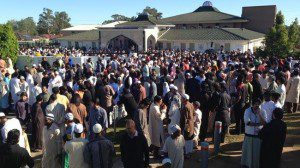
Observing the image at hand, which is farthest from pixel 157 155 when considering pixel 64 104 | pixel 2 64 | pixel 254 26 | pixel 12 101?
pixel 254 26

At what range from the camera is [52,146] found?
25.2 feet

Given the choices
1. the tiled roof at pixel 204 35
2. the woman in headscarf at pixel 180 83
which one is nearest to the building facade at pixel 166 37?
the tiled roof at pixel 204 35

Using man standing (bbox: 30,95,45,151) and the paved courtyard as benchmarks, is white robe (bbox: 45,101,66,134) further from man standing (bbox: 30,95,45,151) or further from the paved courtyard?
the paved courtyard

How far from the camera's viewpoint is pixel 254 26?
5484cm

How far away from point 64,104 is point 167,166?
4709 millimetres

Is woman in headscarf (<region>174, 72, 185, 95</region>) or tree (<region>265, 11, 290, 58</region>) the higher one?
tree (<region>265, 11, 290, 58</region>)

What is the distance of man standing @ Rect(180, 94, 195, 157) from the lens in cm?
888

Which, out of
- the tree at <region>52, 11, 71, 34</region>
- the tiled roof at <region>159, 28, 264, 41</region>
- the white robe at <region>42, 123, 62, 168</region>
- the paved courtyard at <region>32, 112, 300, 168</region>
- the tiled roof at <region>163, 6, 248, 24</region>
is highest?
the tree at <region>52, 11, 71, 34</region>

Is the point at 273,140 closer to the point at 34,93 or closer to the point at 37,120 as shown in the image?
the point at 37,120

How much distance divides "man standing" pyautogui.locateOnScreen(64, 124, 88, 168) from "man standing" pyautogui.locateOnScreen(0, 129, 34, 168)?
85cm

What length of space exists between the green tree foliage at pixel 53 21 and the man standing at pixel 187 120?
104m

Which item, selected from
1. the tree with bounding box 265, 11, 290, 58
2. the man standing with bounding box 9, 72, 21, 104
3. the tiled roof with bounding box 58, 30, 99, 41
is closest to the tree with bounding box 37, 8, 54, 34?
the tiled roof with bounding box 58, 30, 99, 41

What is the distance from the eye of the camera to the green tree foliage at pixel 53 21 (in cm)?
A: 10915

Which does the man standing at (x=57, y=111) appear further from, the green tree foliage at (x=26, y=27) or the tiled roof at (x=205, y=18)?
the green tree foliage at (x=26, y=27)
